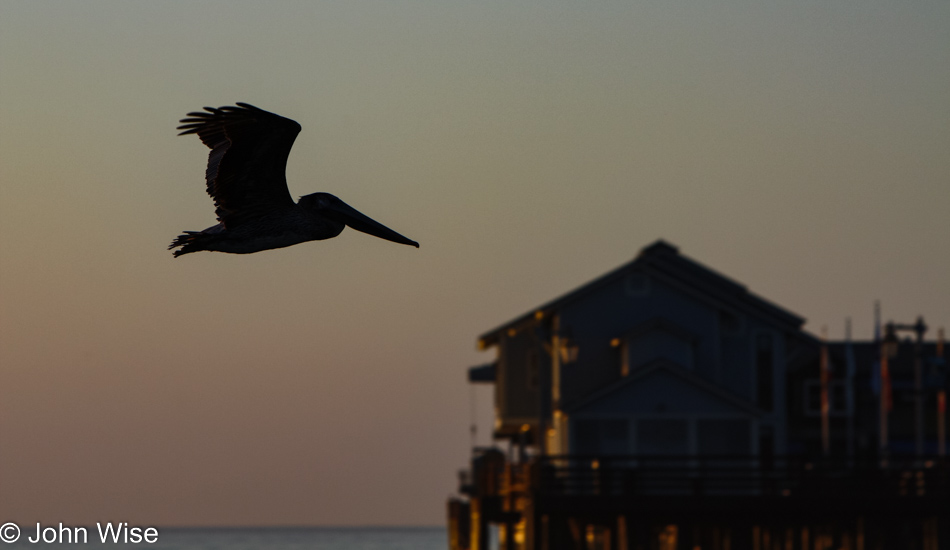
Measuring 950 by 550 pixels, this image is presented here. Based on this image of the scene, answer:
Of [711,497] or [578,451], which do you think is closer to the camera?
[711,497]

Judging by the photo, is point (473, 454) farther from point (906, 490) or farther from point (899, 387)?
point (906, 490)

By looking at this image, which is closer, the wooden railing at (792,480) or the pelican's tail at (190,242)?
the pelican's tail at (190,242)

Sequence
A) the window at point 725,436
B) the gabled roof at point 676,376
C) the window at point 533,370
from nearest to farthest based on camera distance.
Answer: the gabled roof at point 676,376, the window at point 725,436, the window at point 533,370

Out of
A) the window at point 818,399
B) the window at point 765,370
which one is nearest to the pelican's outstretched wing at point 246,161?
the window at point 765,370

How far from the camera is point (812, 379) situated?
193 ft

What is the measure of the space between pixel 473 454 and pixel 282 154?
40.3m

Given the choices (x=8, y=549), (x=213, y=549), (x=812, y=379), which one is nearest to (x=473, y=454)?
(x=812, y=379)

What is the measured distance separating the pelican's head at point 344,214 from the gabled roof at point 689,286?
3444 centimetres

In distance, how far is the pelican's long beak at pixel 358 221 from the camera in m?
14.3

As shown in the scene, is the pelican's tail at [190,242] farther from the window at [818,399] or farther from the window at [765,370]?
the window at [818,399]

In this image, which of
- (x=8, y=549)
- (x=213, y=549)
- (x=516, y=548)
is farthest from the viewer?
(x=8, y=549)

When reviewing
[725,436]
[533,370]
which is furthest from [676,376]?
[533,370]

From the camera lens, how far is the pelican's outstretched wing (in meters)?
14.4

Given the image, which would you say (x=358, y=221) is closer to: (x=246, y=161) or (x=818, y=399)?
(x=246, y=161)
